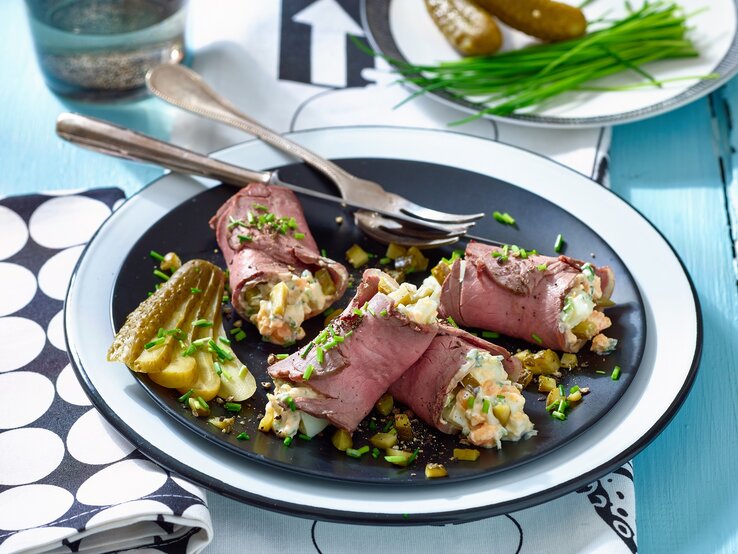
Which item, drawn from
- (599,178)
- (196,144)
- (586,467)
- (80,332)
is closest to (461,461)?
(586,467)

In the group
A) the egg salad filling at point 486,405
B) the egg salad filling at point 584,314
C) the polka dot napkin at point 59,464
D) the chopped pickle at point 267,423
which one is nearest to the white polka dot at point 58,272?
the polka dot napkin at point 59,464

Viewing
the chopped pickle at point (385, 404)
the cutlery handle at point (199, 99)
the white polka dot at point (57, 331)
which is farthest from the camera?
the cutlery handle at point (199, 99)

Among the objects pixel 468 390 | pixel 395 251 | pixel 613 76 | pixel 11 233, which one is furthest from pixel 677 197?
pixel 11 233

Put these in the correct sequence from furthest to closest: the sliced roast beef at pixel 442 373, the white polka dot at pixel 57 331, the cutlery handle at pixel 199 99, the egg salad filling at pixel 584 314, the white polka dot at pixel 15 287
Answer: the cutlery handle at pixel 199 99 < the white polka dot at pixel 15 287 < the white polka dot at pixel 57 331 < the egg salad filling at pixel 584 314 < the sliced roast beef at pixel 442 373

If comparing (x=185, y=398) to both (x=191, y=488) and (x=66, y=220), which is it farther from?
(x=66, y=220)

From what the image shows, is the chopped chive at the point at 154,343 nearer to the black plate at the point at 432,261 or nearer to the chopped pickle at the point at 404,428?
the black plate at the point at 432,261

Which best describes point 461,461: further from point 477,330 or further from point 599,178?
point 599,178
